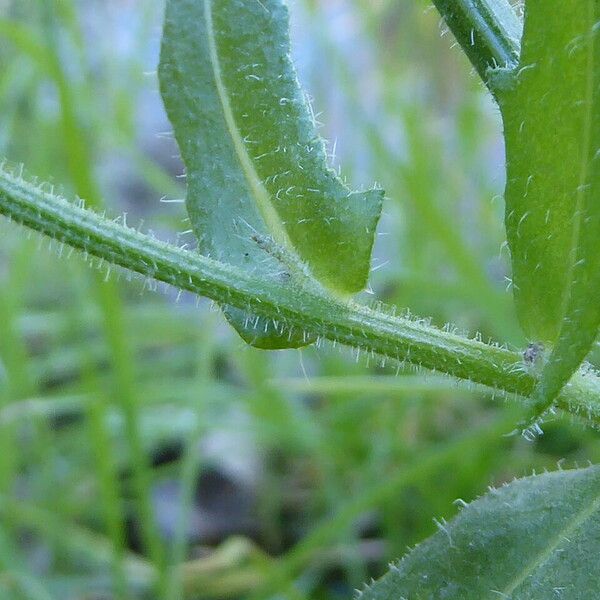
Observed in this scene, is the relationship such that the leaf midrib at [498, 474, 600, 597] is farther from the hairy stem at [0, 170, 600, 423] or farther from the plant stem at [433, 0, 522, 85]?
the plant stem at [433, 0, 522, 85]

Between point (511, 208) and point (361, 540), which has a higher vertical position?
point (511, 208)

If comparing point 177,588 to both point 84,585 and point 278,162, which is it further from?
point 278,162

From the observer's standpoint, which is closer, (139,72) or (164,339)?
(164,339)

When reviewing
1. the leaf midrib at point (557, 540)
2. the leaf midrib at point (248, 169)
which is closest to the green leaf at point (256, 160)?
the leaf midrib at point (248, 169)

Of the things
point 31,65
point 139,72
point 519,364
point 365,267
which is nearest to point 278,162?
point 365,267

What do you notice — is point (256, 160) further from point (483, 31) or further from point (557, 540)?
point (557, 540)

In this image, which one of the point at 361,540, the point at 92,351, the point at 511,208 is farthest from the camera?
the point at 92,351
